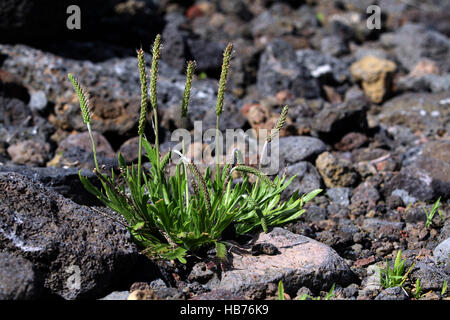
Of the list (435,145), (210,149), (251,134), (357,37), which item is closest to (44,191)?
(210,149)

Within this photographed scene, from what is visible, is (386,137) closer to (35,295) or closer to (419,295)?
(419,295)

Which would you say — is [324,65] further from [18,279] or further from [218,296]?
[18,279]

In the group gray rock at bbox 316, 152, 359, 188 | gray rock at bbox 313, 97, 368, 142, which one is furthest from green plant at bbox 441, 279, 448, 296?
gray rock at bbox 313, 97, 368, 142

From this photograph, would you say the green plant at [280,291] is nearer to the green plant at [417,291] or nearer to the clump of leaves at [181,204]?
the clump of leaves at [181,204]

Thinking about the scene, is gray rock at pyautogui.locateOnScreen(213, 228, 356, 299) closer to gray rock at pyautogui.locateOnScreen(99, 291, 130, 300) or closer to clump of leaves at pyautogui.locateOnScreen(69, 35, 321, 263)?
clump of leaves at pyautogui.locateOnScreen(69, 35, 321, 263)

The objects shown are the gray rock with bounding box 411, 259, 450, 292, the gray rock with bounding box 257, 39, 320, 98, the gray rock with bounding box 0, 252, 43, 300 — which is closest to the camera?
the gray rock with bounding box 0, 252, 43, 300

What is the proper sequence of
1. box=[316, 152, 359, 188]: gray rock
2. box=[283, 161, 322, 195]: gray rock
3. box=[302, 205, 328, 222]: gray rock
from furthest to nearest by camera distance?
box=[316, 152, 359, 188]: gray rock < box=[283, 161, 322, 195]: gray rock < box=[302, 205, 328, 222]: gray rock

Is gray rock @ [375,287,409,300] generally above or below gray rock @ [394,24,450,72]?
below
